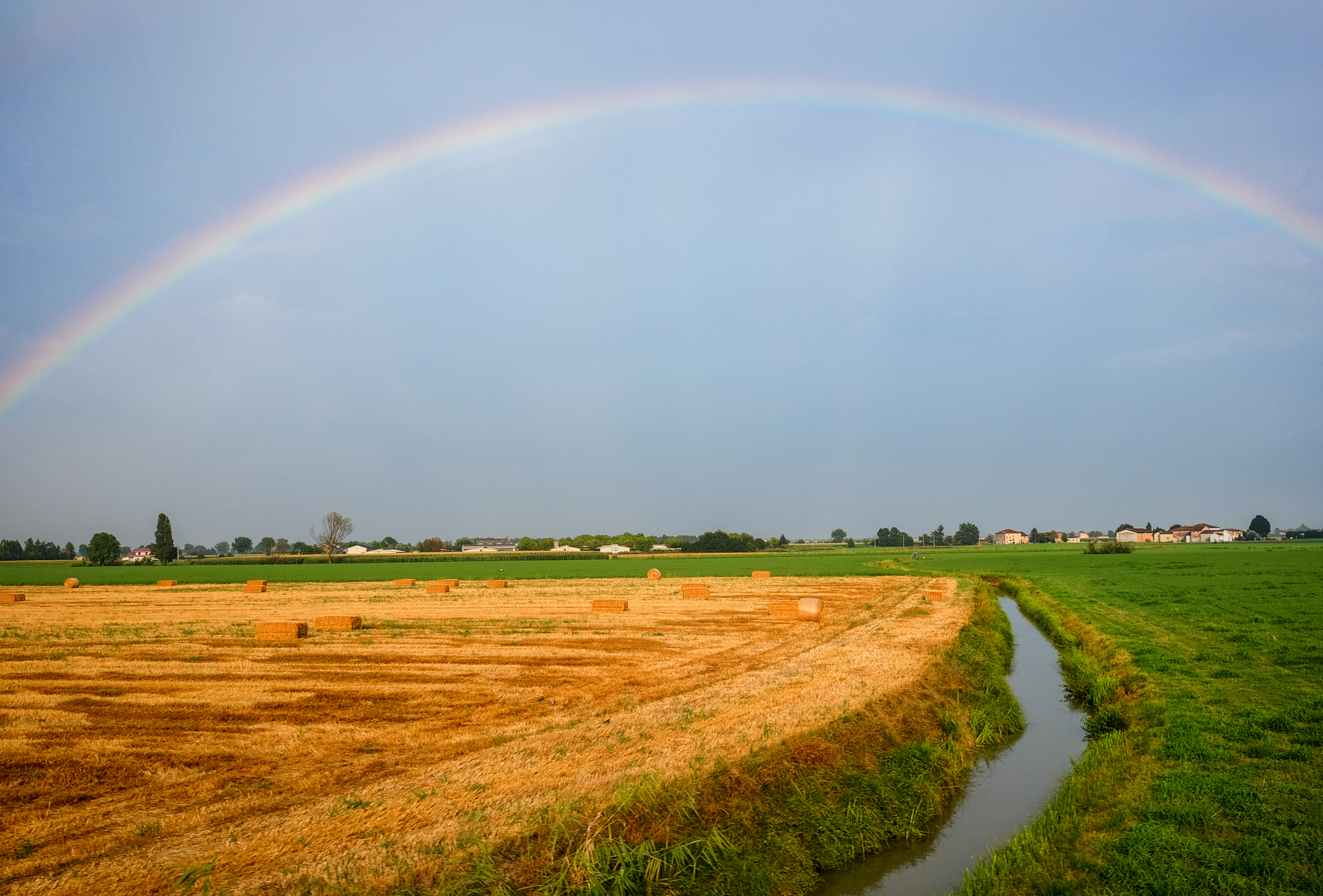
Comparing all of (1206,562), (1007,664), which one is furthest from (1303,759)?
(1206,562)

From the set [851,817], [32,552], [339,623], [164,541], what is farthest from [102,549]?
[851,817]

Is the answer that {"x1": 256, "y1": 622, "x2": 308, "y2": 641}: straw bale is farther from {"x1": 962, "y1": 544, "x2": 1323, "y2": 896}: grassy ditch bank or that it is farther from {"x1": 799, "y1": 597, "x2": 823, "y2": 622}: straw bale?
{"x1": 962, "y1": 544, "x2": 1323, "y2": 896}: grassy ditch bank

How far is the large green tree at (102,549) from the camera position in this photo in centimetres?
14000

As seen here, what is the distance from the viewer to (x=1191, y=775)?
10734 millimetres

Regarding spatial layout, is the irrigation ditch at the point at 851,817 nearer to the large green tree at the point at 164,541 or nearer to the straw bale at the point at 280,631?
the straw bale at the point at 280,631

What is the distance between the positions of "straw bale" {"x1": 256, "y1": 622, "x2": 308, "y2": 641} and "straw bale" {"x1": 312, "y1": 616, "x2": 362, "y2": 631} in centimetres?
184

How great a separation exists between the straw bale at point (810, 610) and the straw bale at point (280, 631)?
17896 mm

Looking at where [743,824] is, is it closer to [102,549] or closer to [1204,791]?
[1204,791]

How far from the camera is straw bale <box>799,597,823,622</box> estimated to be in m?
30.3

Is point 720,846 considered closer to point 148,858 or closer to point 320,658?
point 148,858

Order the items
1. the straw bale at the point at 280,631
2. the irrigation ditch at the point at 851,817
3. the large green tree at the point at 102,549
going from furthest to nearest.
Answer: the large green tree at the point at 102,549 < the straw bale at the point at 280,631 < the irrigation ditch at the point at 851,817

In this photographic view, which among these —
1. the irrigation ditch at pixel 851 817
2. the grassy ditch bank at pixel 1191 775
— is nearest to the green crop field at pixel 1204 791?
the grassy ditch bank at pixel 1191 775

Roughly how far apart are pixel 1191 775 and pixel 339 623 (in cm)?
2488

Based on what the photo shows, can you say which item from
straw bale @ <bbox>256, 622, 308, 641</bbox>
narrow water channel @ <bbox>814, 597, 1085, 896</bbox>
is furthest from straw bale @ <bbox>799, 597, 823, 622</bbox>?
straw bale @ <bbox>256, 622, 308, 641</bbox>
